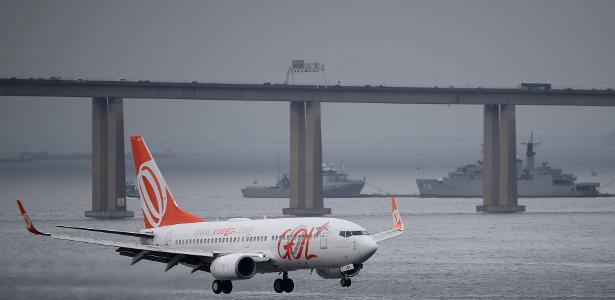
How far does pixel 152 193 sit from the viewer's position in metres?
77.2

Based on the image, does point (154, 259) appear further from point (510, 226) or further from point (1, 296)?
point (510, 226)

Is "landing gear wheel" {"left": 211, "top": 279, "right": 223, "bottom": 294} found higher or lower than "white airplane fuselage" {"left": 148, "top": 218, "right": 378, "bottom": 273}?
lower

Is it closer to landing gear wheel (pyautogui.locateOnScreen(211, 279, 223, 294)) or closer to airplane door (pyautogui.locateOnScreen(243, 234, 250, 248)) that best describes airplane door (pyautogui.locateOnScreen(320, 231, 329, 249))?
airplane door (pyautogui.locateOnScreen(243, 234, 250, 248))

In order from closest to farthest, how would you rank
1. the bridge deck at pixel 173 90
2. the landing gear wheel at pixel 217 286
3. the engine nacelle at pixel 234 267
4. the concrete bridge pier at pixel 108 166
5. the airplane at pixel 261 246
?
1. the airplane at pixel 261 246
2. the engine nacelle at pixel 234 267
3. the landing gear wheel at pixel 217 286
4. the concrete bridge pier at pixel 108 166
5. the bridge deck at pixel 173 90

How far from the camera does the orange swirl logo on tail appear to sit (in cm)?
7656

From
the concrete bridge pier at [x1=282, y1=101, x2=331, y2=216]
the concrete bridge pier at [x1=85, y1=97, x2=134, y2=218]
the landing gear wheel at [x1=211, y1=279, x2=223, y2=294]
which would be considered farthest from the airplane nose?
the concrete bridge pier at [x1=282, y1=101, x2=331, y2=216]

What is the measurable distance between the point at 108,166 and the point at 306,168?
29217mm

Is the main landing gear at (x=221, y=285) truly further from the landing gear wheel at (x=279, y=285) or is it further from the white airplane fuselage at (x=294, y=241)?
the landing gear wheel at (x=279, y=285)

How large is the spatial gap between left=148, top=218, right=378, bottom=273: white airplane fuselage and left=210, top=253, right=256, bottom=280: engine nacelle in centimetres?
105

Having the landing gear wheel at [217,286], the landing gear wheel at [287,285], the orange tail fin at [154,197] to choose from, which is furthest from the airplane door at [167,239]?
the landing gear wheel at [287,285]

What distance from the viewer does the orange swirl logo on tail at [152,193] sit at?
76562mm

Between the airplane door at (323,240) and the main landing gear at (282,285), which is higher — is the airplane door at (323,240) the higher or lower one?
the higher one

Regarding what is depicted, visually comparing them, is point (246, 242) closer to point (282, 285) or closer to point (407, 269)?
point (282, 285)

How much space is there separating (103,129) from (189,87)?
16.3 metres
